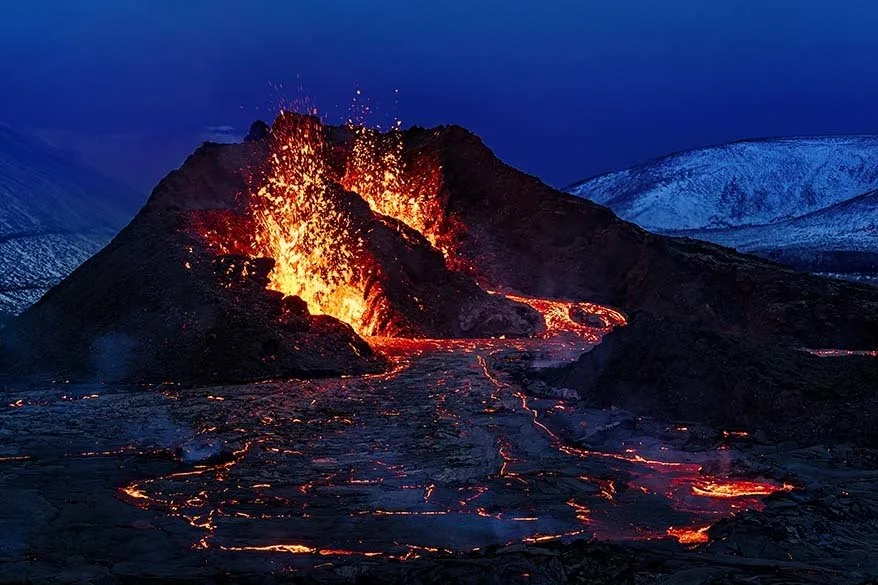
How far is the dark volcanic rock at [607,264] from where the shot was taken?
82.0 feet

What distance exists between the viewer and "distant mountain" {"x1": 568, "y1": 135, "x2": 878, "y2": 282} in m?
71.9

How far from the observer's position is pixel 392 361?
17.8m

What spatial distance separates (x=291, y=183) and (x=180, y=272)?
7337 mm

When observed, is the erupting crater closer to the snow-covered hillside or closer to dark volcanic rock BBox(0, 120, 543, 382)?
dark volcanic rock BBox(0, 120, 543, 382)

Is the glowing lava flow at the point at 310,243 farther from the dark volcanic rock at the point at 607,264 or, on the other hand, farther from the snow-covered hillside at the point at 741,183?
the snow-covered hillside at the point at 741,183

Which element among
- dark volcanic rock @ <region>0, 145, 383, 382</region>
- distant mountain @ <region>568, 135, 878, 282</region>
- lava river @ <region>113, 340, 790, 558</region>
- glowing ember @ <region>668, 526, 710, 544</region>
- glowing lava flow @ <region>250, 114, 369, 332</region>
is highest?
distant mountain @ <region>568, 135, 878, 282</region>

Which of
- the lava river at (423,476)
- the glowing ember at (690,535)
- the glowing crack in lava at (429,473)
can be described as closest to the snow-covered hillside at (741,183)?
the glowing crack in lava at (429,473)

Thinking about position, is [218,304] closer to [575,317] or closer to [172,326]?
[172,326]

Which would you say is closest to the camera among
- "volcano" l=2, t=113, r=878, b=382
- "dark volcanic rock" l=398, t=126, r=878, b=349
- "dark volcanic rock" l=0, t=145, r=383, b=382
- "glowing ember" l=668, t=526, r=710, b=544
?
"glowing ember" l=668, t=526, r=710, b=544

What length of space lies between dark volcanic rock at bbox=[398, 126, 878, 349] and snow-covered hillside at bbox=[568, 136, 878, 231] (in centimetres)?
5599

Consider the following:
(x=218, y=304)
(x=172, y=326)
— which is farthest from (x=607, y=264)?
(x=172, y=326)

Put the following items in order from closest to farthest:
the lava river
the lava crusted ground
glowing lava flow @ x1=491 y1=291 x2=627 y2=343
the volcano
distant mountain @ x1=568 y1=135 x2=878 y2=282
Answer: the lava crusted ground → the lava river → the volcano → glowing lava flow @ x1=491 y1=291 x2=627 y2=343 → distant mountain @ x1=568 y1=135 x2=878 y2=282

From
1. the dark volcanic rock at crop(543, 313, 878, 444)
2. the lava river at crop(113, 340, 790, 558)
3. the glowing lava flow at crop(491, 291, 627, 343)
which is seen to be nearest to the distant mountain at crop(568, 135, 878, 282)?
the glowing lava flow at crop(491, 291, 627, 343)

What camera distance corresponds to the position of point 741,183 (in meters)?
97.0
